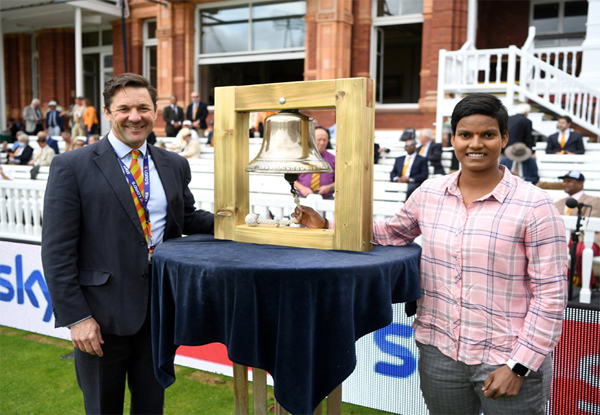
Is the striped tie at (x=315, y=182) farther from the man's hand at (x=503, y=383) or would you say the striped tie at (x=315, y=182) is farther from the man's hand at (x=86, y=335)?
the man's hand at (x=503, y=383)

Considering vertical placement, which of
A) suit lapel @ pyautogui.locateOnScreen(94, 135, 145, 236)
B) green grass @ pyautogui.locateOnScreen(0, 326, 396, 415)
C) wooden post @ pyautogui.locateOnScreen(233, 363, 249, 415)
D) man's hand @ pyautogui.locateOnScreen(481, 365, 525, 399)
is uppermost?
suit lapel @ pyautogui.locateOnScreen(94, 135, 145, 236)

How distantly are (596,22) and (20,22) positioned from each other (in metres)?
19.6

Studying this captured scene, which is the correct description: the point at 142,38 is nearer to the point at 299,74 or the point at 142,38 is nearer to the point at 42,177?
the point at 299,74

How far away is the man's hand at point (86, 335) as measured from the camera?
7.59 feet

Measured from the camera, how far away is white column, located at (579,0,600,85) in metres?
12.6

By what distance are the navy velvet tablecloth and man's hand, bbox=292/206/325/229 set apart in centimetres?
41

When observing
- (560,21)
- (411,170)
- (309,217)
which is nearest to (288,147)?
(309,217)

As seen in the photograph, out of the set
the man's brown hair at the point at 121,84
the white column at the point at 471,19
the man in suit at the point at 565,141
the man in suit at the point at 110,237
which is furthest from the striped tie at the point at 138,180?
the white column at the point at 471,19

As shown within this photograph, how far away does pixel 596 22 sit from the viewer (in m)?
12.7

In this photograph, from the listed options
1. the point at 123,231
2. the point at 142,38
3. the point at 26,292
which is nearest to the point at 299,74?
the point at 142,38

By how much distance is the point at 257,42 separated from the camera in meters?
18.0

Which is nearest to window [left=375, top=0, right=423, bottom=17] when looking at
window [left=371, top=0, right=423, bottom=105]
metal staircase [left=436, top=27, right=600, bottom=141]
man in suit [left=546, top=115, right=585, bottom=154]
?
window [left=371, top=0, right=423, bottom=105]

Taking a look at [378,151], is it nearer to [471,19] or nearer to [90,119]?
[471,19]

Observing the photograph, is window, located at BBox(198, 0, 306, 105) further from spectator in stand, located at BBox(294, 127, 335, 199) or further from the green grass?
the green grass
